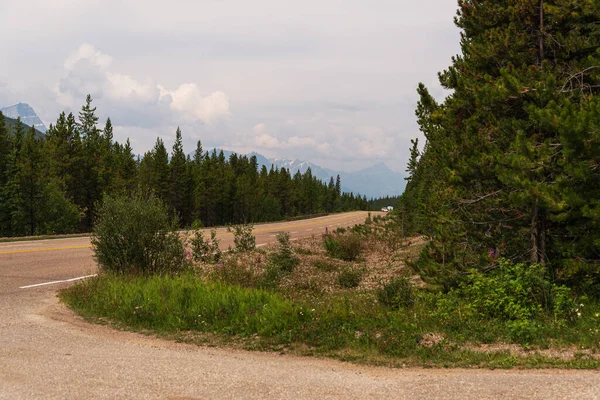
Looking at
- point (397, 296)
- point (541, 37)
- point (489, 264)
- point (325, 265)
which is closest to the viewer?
point (541, 37)

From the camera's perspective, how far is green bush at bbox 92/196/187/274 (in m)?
9.86

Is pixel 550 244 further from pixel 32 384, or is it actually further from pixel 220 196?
pixel 220 196

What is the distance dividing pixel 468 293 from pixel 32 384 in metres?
7.11

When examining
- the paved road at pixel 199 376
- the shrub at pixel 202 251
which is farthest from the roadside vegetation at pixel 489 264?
the shrub at pixel 202 251

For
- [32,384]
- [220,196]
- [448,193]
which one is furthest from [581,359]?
[220,196]

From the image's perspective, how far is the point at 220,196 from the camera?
77.2 metres

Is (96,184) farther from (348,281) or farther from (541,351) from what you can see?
(541,351)

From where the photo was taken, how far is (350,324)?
683 cm

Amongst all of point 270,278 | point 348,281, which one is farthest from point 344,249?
point 270,278

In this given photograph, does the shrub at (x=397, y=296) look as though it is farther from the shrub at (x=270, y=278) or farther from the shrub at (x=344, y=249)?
the shrub at (x=344, y=249)

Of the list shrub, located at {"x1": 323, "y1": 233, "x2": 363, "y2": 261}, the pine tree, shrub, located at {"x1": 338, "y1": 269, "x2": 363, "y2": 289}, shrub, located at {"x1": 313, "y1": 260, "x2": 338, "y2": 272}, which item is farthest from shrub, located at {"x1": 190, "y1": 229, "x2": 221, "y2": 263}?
the pine tree

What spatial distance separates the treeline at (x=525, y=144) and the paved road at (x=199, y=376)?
133 inches

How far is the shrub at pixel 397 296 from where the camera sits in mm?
8580

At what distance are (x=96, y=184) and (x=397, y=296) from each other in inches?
2072
